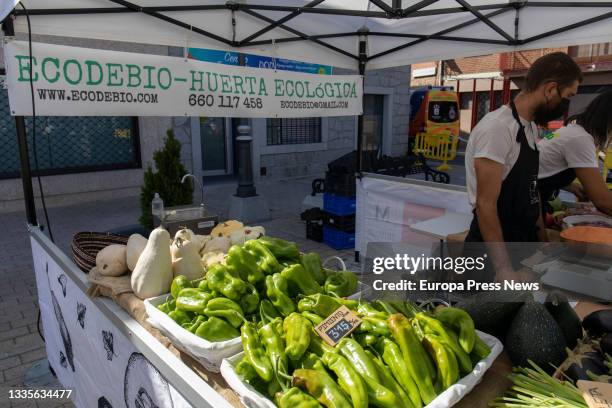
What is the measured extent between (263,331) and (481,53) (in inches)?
164

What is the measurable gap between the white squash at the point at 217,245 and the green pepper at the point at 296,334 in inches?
43.1

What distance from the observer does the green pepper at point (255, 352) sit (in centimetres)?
141

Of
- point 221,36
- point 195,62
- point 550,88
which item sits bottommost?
point 550,88

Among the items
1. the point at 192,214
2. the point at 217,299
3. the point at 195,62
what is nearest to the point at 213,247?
the point at 217,299

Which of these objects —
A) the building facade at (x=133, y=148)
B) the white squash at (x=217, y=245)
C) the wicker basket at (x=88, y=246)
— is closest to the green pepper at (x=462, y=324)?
the white squash at (x=217, y=245)

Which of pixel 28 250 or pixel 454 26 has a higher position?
pixel 454 26

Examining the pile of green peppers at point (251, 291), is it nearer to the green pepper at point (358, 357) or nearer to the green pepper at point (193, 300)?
the green pepper at point (193, 300)

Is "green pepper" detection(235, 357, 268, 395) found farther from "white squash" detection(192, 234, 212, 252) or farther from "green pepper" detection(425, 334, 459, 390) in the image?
"white squash" detection(192, 234, 212, 252)

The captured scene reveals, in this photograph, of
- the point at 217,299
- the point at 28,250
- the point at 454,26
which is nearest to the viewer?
the point at 217,299

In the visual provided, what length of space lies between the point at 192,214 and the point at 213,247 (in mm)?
1557

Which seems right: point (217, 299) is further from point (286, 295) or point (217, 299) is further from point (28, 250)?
point (28, 250)

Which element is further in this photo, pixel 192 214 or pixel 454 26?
pixel 454 26

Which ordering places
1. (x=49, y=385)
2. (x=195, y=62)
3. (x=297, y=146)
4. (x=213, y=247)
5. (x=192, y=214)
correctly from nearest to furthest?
(x=213, y=247), (x=49, y=385), (x=195, y=62), (x=192, y=214), (x=297, y=146)

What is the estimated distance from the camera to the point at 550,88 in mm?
2471
